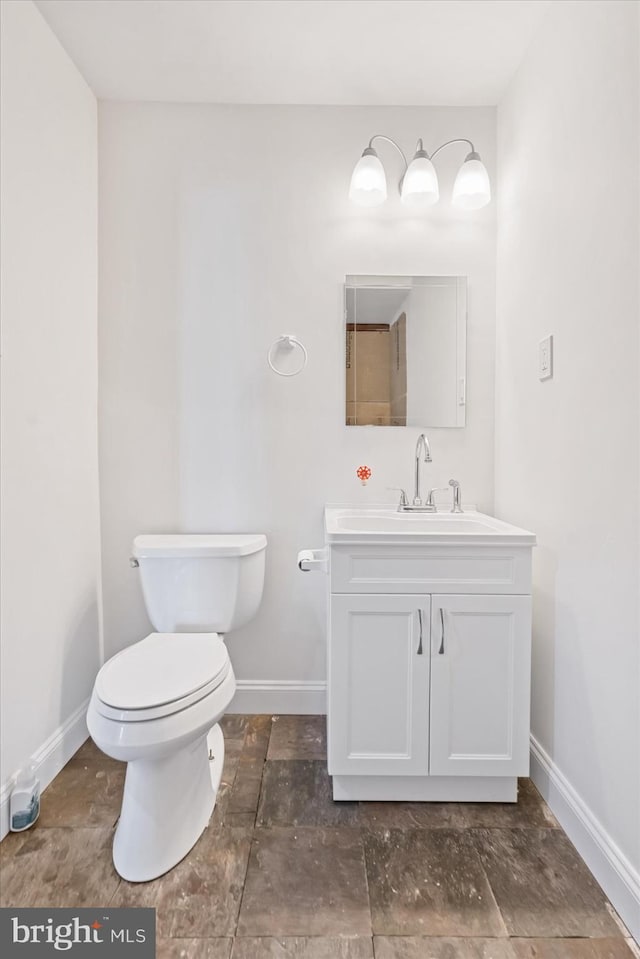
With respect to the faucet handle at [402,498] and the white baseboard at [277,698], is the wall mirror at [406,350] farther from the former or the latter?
the white baseboard at [277,698]

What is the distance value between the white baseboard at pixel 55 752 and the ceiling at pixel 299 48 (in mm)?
2259

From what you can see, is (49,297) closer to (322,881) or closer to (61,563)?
(61,563)

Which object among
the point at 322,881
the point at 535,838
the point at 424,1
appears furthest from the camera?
the point at 424,1

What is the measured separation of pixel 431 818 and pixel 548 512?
0.94 m

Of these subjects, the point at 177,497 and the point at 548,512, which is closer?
the point at 548,512

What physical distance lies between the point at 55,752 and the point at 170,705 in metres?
0.73

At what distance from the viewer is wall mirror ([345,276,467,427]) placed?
1.96 metres

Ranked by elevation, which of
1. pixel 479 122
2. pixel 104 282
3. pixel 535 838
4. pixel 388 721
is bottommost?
pixel 535 838

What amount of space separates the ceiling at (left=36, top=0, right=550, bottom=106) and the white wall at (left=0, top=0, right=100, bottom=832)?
0.20 m

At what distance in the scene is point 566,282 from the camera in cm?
144

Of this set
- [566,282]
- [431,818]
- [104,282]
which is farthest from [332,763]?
[104,282]

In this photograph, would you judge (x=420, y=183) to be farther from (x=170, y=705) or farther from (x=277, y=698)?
(x=277, y=698)

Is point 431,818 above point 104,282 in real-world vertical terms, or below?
below

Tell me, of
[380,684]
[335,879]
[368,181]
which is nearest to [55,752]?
[335,879]
